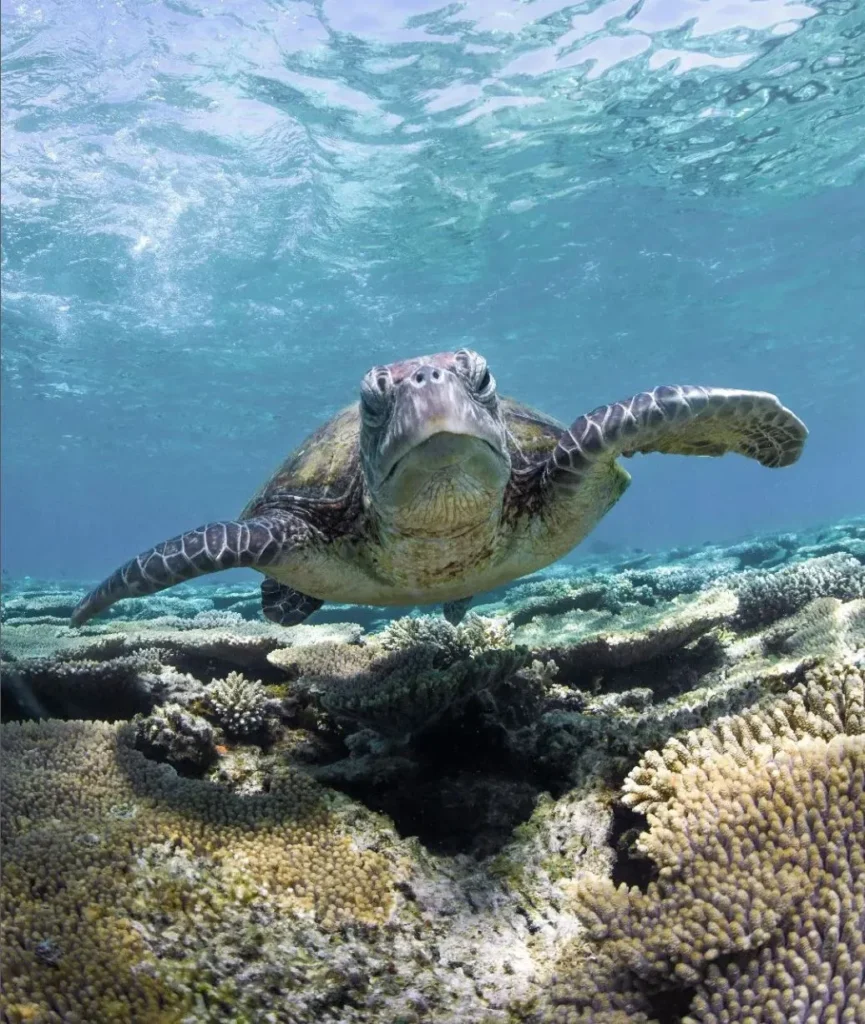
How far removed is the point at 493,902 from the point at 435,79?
18.5 meters

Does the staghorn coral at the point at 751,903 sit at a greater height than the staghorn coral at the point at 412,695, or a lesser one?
lesser

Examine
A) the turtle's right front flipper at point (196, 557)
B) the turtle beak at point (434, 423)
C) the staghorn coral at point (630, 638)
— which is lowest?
the staghorn coral at point (630, 638)

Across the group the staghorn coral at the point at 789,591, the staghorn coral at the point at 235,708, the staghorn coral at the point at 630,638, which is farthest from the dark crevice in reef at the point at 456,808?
the staghorn coral at the point at 789,591

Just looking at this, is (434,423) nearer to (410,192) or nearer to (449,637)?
(449,637)

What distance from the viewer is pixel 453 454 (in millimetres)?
3211

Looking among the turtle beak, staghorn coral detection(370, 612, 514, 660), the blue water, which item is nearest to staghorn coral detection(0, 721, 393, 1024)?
the turtle beak

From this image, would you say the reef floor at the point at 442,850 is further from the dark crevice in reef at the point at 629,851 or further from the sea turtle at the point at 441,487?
the sea turtle at the point at 441,487

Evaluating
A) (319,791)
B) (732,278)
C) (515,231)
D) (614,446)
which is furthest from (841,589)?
(732,278)

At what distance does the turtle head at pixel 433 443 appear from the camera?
120 inches

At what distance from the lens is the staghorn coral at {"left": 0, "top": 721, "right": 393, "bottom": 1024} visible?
2139mm

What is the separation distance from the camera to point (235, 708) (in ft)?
13.7

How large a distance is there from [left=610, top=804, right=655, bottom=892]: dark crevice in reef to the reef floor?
13 mm

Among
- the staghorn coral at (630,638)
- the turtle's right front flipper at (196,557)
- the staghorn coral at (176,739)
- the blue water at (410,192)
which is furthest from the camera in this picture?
the blue water at (410,192)

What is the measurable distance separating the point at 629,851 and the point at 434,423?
79.5 inches
